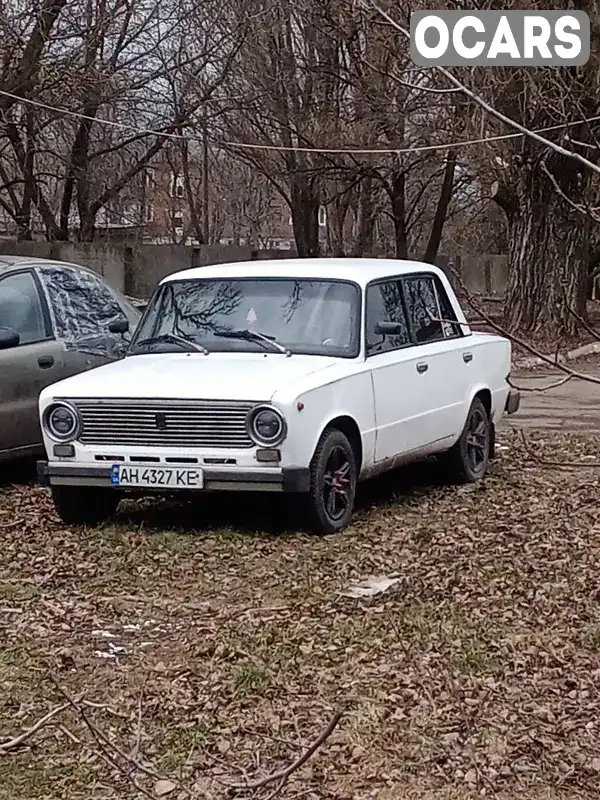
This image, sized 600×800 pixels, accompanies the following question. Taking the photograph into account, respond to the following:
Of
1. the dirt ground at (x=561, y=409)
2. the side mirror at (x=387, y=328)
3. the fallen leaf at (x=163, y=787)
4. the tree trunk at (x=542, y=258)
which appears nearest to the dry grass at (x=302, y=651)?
the fallen leaf at (x=163, y=787)

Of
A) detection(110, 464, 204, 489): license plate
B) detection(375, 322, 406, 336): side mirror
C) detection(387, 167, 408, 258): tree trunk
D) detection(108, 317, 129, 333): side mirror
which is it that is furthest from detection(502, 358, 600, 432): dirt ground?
detection(387, 167, 408, 258): tree trunk

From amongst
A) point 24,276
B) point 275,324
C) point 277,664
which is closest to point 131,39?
point 24,276

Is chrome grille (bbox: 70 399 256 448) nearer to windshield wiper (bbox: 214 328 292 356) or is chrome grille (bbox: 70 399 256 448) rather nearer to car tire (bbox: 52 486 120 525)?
car tire (bbox: 52 486 120 525)

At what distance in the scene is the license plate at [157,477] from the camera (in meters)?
7.91

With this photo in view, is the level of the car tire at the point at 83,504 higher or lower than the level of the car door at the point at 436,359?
lower

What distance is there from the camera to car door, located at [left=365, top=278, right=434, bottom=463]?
884 centimetres

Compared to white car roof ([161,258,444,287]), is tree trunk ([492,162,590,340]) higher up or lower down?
lower down

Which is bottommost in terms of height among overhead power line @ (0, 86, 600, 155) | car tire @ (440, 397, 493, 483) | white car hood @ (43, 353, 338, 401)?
car tire @ (440, 397, 493, 483)

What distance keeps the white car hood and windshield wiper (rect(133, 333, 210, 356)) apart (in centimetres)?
→ 5

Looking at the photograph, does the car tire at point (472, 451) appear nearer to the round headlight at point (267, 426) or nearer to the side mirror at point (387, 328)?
the side mirror at point (387, 328)

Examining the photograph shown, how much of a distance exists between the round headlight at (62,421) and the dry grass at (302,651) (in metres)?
0.62

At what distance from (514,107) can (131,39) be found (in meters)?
7.70

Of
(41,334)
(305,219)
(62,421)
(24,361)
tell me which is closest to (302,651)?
(62,421)

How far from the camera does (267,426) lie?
7.82 metres
